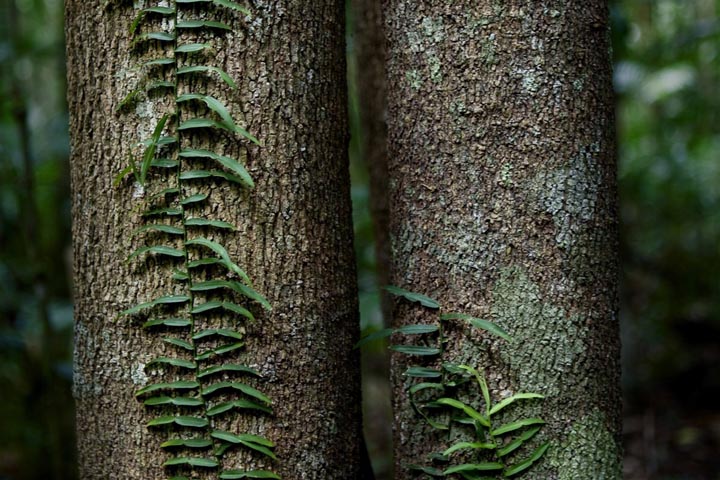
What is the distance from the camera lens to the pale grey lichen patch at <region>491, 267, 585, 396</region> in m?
1.35

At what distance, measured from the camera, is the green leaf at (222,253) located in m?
1.29

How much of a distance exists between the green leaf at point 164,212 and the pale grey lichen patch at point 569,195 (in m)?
0.70

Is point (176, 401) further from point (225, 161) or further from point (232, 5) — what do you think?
point (232, 5)

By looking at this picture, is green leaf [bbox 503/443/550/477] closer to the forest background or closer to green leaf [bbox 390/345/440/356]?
green leaf [bbox 390/345/440/356]

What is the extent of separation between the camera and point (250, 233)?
1340mm

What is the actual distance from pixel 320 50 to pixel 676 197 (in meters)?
5.54

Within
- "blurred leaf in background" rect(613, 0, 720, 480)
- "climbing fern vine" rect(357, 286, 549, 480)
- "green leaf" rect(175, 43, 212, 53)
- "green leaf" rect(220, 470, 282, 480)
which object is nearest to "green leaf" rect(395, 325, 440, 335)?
"climbing fern vine" rect(357, 286, 549, 480)

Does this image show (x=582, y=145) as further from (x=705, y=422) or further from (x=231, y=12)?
(x=705, y=422)

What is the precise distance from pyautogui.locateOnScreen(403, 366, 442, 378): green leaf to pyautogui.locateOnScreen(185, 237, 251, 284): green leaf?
1.27 feet

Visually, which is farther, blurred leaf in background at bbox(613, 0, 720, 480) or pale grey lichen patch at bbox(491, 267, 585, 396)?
blurred leaf in background at bbox(613, 0, 720, 480)

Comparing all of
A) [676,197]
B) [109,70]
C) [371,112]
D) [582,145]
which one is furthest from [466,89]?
[676,197]

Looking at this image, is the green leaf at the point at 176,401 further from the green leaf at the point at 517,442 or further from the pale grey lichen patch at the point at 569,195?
the pale grey lichen patch at the point at 569,195

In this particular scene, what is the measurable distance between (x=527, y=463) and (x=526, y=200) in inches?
20.2

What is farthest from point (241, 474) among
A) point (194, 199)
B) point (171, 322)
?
point (194, 199)
